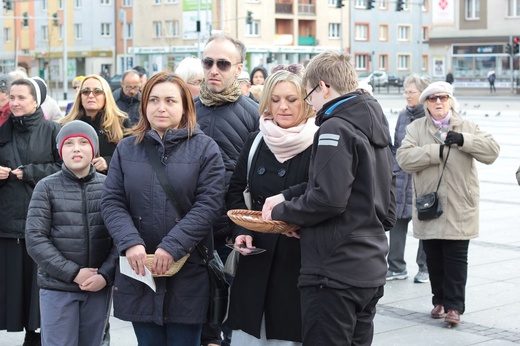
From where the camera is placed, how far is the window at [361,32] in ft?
307

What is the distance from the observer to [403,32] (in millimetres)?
97875

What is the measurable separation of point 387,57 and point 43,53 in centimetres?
3390

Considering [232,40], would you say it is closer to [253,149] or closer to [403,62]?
[253,149]

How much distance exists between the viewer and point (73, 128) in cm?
591

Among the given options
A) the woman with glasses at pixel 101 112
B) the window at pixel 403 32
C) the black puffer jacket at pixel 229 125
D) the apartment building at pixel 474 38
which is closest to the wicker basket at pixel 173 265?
the black puffer jacket at pixel 229 125

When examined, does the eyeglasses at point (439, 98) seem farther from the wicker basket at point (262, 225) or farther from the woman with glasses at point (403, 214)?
the wicker basket at point (262, 225)

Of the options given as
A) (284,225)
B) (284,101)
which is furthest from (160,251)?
(284,101)

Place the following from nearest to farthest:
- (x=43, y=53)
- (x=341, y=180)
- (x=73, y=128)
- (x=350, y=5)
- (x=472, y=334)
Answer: (x=341, y=180) < (x=73, y=128) < (x=472, y=334) < (x=43, y=53) < (x=350, y=5)

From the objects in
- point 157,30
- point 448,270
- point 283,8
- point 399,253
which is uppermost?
point 283,8

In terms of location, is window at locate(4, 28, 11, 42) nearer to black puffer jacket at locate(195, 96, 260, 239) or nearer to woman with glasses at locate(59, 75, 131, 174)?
woman with glasses at locate(59, 75, 131, 174)

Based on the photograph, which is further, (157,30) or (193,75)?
(157,30)

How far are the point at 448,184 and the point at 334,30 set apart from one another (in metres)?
85.0

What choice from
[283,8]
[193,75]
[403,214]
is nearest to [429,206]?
[403,214]

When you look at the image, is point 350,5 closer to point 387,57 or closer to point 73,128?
point 387,57
